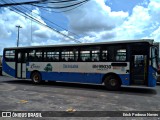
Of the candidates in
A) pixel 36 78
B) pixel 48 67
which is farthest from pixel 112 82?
pixel 36 78

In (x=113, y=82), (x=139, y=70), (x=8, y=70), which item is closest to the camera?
(x=139, y=70)

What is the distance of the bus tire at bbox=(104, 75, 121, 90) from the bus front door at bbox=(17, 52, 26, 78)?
7.30 m

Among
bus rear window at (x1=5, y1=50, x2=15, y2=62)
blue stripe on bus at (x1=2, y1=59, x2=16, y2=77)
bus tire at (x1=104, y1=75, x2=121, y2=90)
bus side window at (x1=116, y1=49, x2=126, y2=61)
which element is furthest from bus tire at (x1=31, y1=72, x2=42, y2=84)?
bus side window at (x1=116, y1=49, x2=126, y2=61)

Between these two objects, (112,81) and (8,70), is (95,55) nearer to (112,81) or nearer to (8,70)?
(112,81)

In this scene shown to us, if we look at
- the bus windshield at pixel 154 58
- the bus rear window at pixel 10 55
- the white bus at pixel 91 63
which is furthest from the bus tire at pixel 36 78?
the bus windshield at pixel 154 58

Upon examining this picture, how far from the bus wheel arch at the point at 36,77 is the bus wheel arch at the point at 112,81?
5527mm

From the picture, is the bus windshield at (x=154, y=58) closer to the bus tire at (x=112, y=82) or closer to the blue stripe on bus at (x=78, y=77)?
the blue stripe on bus at (x=78, y=77)

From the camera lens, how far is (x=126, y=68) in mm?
15023

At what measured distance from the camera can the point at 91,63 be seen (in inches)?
648

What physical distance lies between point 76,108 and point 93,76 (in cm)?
703

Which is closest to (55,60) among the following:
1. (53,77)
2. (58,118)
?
(53,77)

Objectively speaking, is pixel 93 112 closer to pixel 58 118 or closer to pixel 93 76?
pixel 58 118

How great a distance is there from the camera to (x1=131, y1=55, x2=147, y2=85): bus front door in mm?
14664

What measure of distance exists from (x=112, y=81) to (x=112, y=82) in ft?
0.20
